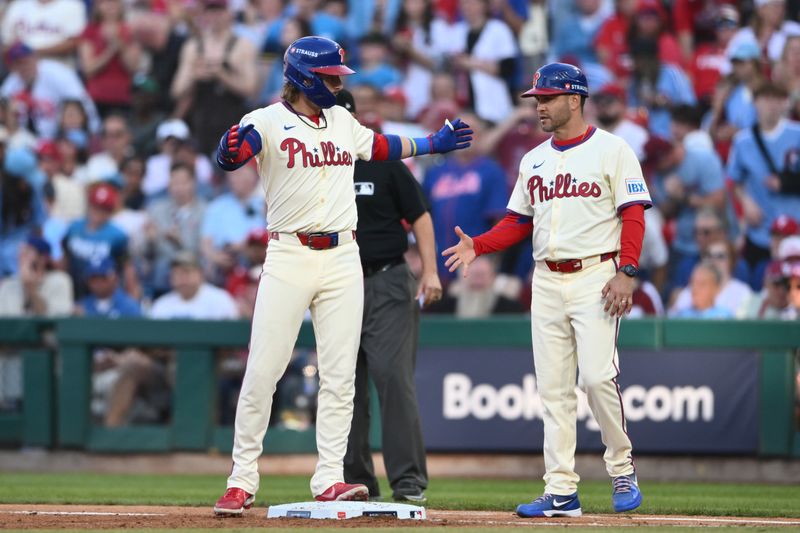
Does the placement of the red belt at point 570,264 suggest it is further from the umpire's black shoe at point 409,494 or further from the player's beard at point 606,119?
the player's beard at point 606,119

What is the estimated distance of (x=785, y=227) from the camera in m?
11.2

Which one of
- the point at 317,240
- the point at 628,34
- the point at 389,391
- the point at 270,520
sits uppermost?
the point at 628,34

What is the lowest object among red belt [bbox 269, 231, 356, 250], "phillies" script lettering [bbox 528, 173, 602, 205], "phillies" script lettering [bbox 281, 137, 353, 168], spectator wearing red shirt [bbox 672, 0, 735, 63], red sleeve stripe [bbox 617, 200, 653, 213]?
red belt [bbox 269, 231, 356, 250]

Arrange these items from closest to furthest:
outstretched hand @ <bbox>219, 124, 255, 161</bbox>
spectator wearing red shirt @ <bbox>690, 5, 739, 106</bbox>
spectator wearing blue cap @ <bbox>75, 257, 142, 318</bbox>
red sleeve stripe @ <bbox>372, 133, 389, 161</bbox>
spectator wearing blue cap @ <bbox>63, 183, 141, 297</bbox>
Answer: outstretched hand @ <bbox>219, 124, 255, 161</bbox>, red sleeve stripe @ <bbox>372, 133, 389, 161</bbox>, spectator wearing blue cap @ <bbox>75, 257, 142, 318</bbox>, spectator wearing blue cap @ <bbox>63, 183, 141, 297</bbox>, spectator wearing red shirt @ <bbox>690, 5, 739, 106</bbox>

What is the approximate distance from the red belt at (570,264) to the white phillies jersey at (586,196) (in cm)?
2

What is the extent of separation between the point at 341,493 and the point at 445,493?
2118 millimetres

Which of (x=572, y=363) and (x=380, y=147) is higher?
(x=380, y=147)

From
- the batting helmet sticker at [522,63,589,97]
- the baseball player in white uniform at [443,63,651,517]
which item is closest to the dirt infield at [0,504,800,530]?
the baseball player in white uniform at [443,63,651,517]

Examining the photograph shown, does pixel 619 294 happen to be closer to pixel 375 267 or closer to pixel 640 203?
pixel 640 203

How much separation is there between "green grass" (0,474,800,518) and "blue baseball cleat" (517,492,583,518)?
1.55ft

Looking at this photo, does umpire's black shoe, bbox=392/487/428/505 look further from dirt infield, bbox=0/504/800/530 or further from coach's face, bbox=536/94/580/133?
coach's face, bbox=536/94/580/133

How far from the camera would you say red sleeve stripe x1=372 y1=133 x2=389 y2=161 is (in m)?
6.60

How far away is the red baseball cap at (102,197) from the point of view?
12523 millimetres

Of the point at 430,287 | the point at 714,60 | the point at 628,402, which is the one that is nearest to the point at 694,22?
the point at 714,60
